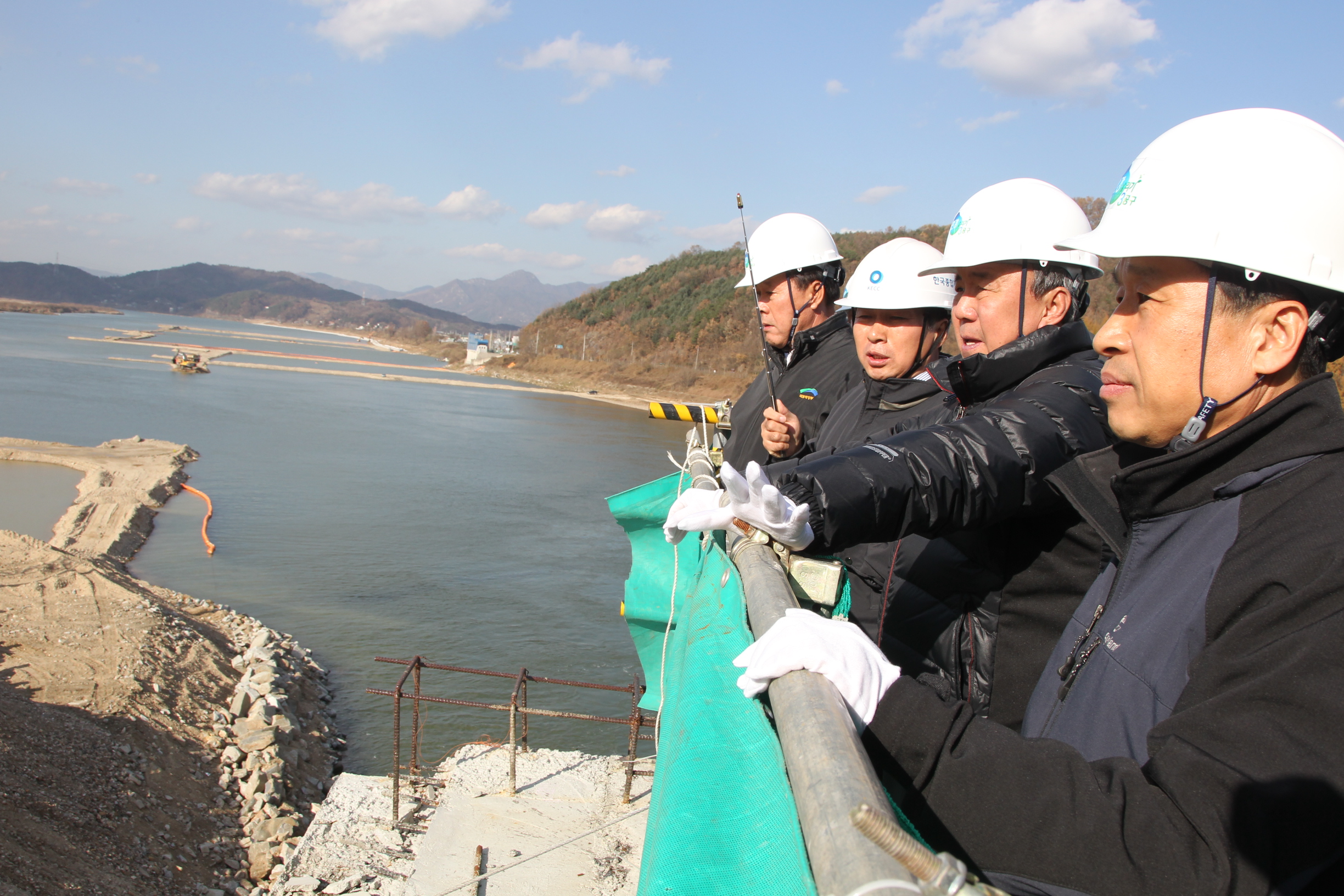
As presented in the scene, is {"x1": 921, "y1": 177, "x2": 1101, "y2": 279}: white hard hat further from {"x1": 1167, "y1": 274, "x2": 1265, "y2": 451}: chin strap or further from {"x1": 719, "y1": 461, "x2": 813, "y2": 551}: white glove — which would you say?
{"x1": 719, "y1": 461, "x2": 813, "y2": 551}: white glove

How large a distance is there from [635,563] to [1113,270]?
3.27 meters

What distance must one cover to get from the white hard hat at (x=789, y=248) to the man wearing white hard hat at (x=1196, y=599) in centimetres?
290

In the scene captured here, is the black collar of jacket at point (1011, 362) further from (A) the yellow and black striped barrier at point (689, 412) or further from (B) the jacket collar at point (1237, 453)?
(A) the yellow and black striped barrier at point (689, 412)

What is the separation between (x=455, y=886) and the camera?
18.7 feet

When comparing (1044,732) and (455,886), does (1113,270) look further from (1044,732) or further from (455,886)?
(455,886)

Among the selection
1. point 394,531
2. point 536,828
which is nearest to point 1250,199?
point 536,828

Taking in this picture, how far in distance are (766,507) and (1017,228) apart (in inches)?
59.8

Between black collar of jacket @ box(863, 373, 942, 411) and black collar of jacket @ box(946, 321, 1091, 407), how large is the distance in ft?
2.08

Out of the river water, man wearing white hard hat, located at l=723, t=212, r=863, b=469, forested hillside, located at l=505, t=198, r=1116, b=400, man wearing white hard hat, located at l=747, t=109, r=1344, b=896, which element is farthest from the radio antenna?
forested hillside, located at l=505, t=198, r=1116, b=400

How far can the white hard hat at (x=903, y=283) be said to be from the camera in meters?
3.46

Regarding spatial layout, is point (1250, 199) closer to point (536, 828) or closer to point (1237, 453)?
point (1237, 453)

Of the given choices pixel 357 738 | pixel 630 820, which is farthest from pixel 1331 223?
pixel 357 738

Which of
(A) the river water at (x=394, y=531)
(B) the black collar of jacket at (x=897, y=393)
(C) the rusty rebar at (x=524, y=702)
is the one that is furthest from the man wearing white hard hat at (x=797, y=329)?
(A) the river water at (x=394, y=531)

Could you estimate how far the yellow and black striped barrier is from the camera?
4766mm
